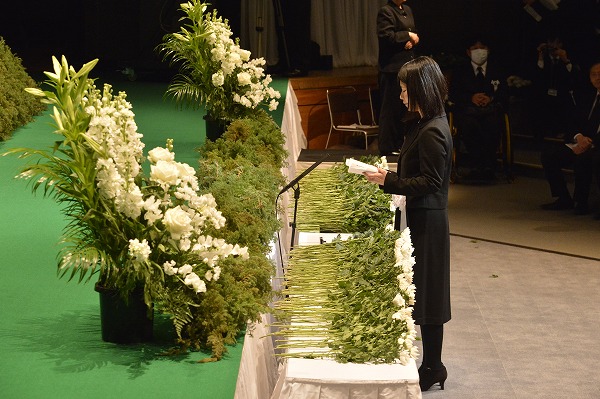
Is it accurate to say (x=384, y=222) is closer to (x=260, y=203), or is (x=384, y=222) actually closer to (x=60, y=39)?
(x=260, y=203)

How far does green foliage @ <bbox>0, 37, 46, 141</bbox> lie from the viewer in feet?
22.0

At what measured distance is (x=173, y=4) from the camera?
10.3 meters

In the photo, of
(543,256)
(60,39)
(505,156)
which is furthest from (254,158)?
(60,39)

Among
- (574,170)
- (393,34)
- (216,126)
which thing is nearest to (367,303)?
(216,126)

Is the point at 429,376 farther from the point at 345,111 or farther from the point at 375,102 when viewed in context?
the point at 375,102

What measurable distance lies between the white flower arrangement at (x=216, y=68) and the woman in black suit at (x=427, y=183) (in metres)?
1.58

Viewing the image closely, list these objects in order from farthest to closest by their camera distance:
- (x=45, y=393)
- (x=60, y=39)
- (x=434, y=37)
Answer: (x=60, y=39), (x=434, y=37), (x=45, y=393)

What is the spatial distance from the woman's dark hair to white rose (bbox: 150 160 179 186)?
155cm

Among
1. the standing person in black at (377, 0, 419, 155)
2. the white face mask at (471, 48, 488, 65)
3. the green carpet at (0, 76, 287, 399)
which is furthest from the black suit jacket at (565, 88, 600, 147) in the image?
the green carpet at (0, 76, 287, 399)

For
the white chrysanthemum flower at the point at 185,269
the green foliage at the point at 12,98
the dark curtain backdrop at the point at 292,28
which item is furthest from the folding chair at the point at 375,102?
the white chrysanthemum flower at the point at 185,269

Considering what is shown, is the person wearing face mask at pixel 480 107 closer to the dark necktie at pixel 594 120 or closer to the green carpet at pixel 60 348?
the dark necktie at pixel 594 120

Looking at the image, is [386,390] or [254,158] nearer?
[386,390]

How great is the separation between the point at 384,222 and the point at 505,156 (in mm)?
5081

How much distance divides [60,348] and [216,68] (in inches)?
115
